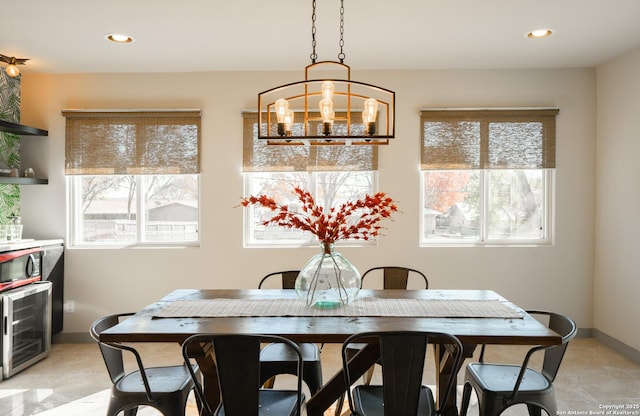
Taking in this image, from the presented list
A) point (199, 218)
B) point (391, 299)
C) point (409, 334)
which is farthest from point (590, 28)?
point (199, 218)

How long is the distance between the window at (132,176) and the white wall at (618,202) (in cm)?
371

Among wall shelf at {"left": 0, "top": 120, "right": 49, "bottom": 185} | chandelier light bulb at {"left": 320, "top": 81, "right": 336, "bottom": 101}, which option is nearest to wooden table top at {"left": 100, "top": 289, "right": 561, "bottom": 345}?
chandelier light bulb at {"left": 320, "top": 81, "right": 336, "bottom": 101}

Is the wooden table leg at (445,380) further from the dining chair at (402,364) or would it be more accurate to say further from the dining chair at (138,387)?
the dining chair at (138,387)

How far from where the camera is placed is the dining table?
2100mm

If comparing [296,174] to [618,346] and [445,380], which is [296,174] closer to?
[445,380]

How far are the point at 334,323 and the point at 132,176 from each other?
3.07 m

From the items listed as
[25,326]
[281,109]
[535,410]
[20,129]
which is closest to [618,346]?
[535,410]

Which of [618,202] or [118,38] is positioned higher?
[118,38]

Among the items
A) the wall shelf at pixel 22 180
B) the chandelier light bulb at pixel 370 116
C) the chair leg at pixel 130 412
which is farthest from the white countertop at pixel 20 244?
the chandelier light bulb at pixel 370 116

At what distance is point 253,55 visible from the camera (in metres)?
4.00

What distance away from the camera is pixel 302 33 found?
3498 millimetres

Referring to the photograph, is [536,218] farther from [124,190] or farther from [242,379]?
[124,190]

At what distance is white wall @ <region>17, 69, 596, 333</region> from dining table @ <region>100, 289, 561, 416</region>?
1.64m

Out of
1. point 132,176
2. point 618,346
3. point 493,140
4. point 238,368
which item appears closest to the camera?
point 238,368
